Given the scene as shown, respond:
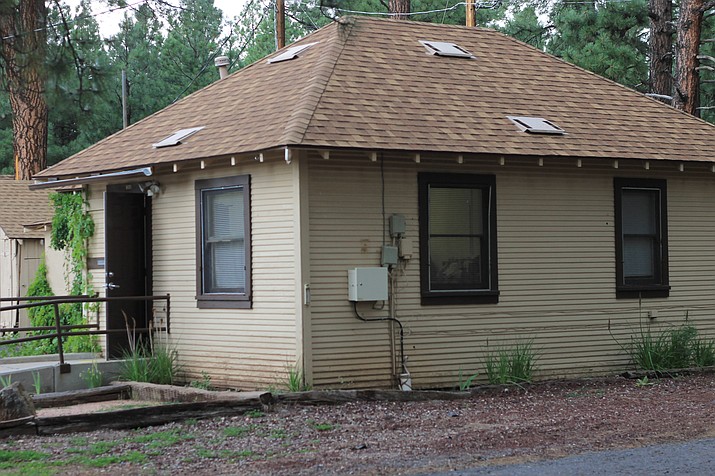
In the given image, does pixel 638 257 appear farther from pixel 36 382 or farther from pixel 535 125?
pixel 36 382

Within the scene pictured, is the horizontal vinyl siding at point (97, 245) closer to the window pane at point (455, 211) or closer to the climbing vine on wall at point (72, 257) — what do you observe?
the climbing vine on wall at point (72, 257)

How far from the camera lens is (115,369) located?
15.1m

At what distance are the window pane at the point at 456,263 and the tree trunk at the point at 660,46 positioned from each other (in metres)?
11.2

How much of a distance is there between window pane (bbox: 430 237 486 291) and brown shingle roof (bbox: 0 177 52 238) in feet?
37.6

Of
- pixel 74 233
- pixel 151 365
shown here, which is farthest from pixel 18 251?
pixel 151 365

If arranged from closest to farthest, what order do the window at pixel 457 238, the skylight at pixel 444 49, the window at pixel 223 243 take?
1. the window at pixel 223 243
2. the window at pixel 457 238
3. the skylight at pixel 444 49

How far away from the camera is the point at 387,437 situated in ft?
35.3

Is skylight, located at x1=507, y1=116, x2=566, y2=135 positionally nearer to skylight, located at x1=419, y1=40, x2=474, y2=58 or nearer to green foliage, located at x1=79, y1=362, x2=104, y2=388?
skylight, located at x1=419, y1=40, x2=474, y2=58

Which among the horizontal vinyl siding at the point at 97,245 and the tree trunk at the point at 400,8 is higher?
the tree trunk at the point at 400,8

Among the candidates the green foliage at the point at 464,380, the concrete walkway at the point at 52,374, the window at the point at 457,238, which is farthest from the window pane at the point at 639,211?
the concrete walkway at the point at 52,374

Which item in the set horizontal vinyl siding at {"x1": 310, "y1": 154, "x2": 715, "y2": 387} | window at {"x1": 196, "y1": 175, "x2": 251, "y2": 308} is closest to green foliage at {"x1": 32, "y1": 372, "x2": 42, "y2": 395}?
window at {"x1": 196, "y1": 175, "x2": 251, "y2": 308}

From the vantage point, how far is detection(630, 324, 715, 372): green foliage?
1562 cm

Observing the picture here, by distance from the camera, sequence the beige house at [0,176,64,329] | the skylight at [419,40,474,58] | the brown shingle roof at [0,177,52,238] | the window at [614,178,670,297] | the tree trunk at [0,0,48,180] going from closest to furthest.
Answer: the tree trunk at [0,0,48,180], the window at [614,178,670,297], the skylight at [419,40,474,58], the beige house at [0,176,64,329], the brown shingle roof at [0,177,52,238]

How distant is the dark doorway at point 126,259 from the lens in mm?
15578
